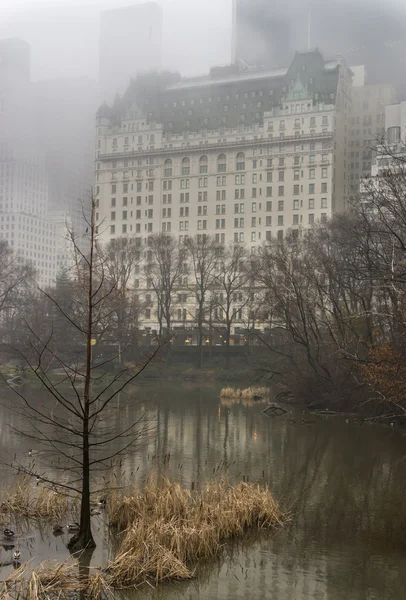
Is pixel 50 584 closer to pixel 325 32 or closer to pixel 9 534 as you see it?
pixel 9 534

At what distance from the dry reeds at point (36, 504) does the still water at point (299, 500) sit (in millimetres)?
1057

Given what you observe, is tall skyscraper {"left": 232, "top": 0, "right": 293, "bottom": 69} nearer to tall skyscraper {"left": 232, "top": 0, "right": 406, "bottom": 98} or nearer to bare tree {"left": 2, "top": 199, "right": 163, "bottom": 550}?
tall skyscraper {"left": 232, "top": 0, "right": 406, "bottom": 98}

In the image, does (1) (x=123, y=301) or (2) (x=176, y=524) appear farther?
(1) (x=123, y=301)

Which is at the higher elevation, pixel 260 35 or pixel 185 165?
pixel 260 35

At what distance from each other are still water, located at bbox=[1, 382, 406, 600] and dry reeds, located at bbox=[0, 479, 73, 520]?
3.47 ft

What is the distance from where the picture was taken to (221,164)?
138 metres

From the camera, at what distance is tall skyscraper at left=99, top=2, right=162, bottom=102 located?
602ft

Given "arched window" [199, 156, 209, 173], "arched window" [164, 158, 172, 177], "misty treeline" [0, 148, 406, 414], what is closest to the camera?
"misty treeline" [0, 148, 406, 414]

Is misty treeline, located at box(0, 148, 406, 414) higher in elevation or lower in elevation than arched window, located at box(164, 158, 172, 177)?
lower

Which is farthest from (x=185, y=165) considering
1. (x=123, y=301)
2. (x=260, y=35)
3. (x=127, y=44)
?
(x=123, y=301)

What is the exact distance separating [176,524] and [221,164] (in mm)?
127006

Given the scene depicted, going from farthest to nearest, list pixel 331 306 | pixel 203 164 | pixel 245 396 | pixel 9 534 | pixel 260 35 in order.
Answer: pixel 260 35 → pixel 203 164 → pixel 331 306 → pixel 245 396 → pixel 9 534

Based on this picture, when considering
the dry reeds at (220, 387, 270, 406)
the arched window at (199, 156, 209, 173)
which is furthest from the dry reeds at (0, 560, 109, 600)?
the arched window at (199, 156, 209, 173)

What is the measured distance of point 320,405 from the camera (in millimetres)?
45969
